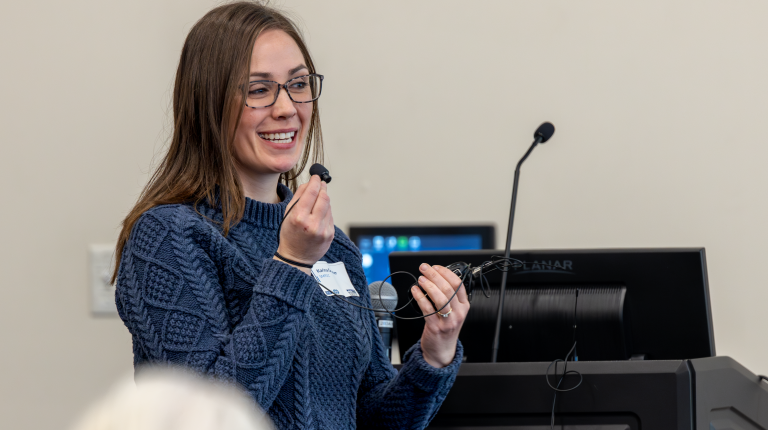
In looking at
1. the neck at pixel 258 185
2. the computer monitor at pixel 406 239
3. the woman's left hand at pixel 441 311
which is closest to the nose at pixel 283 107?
the neck at pixel 258 185

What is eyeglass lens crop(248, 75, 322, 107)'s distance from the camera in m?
1.29

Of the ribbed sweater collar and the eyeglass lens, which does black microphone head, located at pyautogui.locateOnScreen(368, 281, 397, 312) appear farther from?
the eyeglass lens

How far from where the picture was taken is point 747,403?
1.23m

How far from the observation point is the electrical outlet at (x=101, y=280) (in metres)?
2.73

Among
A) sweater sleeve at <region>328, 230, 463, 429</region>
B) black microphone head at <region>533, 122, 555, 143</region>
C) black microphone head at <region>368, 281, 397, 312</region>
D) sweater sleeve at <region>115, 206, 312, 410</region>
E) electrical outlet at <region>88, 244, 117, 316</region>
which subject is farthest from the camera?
electrical outlet at <region>88, 244, 117, 316</region>

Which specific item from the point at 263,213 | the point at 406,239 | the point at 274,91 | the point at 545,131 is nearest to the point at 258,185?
the point at 263,213

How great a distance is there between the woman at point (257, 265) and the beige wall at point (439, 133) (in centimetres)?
148

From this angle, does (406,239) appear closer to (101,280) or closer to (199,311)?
(101,280)

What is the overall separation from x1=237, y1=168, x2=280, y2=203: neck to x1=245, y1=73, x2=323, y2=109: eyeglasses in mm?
125

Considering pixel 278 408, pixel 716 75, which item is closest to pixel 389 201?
pixel 716 75

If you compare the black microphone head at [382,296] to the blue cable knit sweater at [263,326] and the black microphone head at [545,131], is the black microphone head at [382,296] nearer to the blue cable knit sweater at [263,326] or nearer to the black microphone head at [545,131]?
→ the blue cable knit sweater at [263,326]

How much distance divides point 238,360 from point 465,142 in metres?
1.98

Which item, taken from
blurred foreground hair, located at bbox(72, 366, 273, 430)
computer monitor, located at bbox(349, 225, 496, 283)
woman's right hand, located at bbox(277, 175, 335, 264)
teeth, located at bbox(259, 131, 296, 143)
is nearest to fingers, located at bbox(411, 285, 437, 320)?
woman's right hand, located at bbox(277, 175, 335, 264)

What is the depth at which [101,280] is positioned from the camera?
274 centimetres
